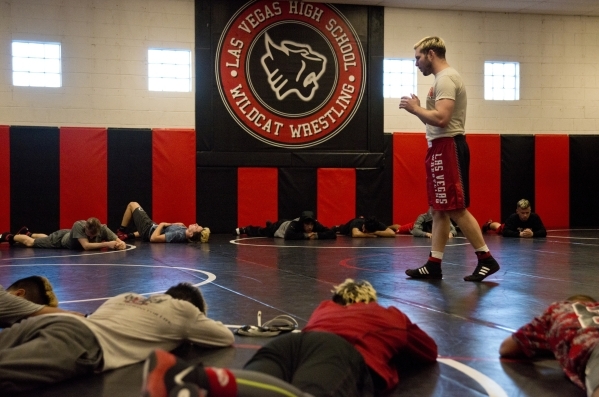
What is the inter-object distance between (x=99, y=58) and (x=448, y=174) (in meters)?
8.51

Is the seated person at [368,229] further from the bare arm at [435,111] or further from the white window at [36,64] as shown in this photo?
the bare arm at [435,111]

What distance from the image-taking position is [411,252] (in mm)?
8461

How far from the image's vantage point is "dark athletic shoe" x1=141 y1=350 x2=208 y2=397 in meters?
1.85

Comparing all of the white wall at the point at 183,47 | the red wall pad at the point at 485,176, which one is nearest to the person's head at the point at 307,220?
the white wall at the point at 183,47

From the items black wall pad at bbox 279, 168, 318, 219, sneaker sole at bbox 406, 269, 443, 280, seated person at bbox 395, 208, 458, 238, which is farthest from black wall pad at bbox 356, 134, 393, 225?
sneaker sole at bbox 406, 269, 443, 280

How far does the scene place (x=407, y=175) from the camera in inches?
526

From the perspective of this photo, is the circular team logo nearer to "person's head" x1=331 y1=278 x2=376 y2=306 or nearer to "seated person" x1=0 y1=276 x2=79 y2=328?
"seated person" x1=0 y1=276 x2=79 y2=328

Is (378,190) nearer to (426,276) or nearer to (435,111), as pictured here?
(426,276)

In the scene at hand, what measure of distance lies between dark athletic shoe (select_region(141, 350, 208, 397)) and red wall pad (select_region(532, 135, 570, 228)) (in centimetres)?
1282

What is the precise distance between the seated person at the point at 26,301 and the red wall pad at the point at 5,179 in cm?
→ 883

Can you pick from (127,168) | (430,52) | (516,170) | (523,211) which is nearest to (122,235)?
(127,168)

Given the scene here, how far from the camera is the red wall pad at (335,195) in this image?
13008mm

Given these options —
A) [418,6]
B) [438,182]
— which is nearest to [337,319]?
[438,182]

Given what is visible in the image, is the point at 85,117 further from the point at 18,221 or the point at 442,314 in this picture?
the point at 442,314
